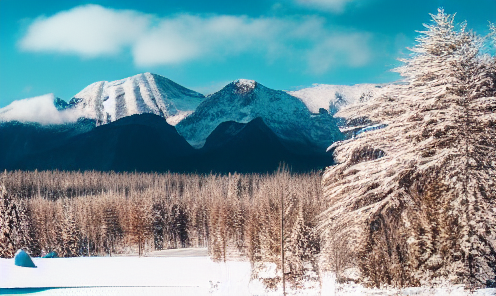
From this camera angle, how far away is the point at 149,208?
77188 millimetres

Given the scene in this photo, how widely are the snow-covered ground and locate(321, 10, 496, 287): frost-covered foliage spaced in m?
5.07

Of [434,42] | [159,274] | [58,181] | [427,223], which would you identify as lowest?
[159,274]

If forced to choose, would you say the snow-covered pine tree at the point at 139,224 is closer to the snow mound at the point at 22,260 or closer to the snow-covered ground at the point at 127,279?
the snow-covered ground at the point at 127,279

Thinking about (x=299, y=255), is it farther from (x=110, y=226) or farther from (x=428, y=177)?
(x=110, y=226)

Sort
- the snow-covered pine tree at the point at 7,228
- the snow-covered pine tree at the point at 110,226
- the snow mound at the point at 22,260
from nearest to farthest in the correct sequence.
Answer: the snow mound at the point at 22,260
the snow-covered pine tree at the point at 7,228
the snow-covered pine tree at the point at 110,226

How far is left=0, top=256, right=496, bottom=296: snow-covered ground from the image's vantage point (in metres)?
27.9

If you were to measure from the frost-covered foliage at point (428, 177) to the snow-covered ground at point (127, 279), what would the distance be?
16.6ft

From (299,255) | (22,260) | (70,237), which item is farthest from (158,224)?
(299,255)

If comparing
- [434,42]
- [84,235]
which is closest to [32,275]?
[434,42]

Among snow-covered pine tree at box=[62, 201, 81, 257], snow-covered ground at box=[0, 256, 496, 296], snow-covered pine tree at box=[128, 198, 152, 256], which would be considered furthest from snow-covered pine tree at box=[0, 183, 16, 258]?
snow-covered pine tree at box=[128, 198, 152, 256]

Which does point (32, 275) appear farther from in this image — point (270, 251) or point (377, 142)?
point (377, 142)

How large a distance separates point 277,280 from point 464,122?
19.1 m

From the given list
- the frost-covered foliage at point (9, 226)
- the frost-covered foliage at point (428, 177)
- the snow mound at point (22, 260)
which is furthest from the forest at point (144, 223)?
the frost-covered foliage at point (428, 177)

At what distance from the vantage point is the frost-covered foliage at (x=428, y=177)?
11195 mm
